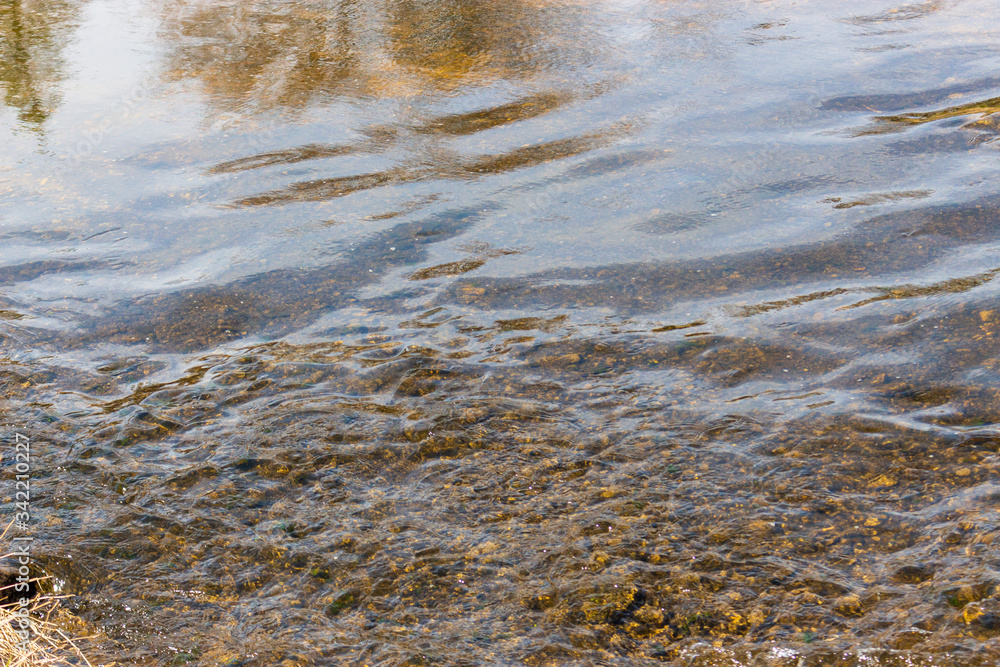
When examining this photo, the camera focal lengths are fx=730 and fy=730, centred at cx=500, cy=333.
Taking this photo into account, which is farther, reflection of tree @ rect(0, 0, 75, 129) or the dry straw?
reflection of tree @ rect(0, 0, 75, 129)

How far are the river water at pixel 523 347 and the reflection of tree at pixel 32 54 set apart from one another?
19 centimetres

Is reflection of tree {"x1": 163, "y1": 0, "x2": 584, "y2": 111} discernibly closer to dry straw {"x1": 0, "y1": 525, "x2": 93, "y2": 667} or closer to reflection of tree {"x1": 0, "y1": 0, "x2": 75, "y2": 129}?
reflection of tree {"x1": 0, "y1": 0, "x2": 75, "y2": 129}

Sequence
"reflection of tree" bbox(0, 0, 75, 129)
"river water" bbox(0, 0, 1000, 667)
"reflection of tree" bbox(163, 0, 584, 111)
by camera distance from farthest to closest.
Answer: "reflection of tree" bbox(0, 0, 75, 129)
"reflection of tree" bbox(163, 0, 584, 111)
"river water" bbox(0, 0, 1000, 667)

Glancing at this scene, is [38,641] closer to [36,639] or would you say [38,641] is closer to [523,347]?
[36,639]

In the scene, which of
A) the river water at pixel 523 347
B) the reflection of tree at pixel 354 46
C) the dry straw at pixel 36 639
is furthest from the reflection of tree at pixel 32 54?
the dry straw at pixel 36 639

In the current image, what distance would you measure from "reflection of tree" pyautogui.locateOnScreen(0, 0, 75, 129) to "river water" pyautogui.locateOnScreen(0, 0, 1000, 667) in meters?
0.19

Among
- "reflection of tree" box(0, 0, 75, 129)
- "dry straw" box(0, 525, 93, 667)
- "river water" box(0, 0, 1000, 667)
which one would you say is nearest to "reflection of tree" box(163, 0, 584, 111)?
"river water" box(0, 0, 1000, 667)

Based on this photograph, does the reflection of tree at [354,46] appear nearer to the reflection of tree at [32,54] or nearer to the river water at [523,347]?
the river water at [523,347]

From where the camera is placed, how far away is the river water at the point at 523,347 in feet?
9.25

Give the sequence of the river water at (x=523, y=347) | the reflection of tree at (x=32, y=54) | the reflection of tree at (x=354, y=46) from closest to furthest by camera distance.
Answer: the river water at (x=523, y=347)
the reflection of tree at (x=354, y=46)
the reflection of tree at (x=32, y=54)

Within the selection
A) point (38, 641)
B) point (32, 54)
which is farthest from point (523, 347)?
point (32, 54)

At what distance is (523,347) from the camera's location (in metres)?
4.24

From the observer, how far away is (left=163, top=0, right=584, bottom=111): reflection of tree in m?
7.29

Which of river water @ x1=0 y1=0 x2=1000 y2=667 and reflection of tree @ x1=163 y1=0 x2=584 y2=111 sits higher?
Answer: reflection of tree @ x1=163 y1=0 x2=584 y2=111
